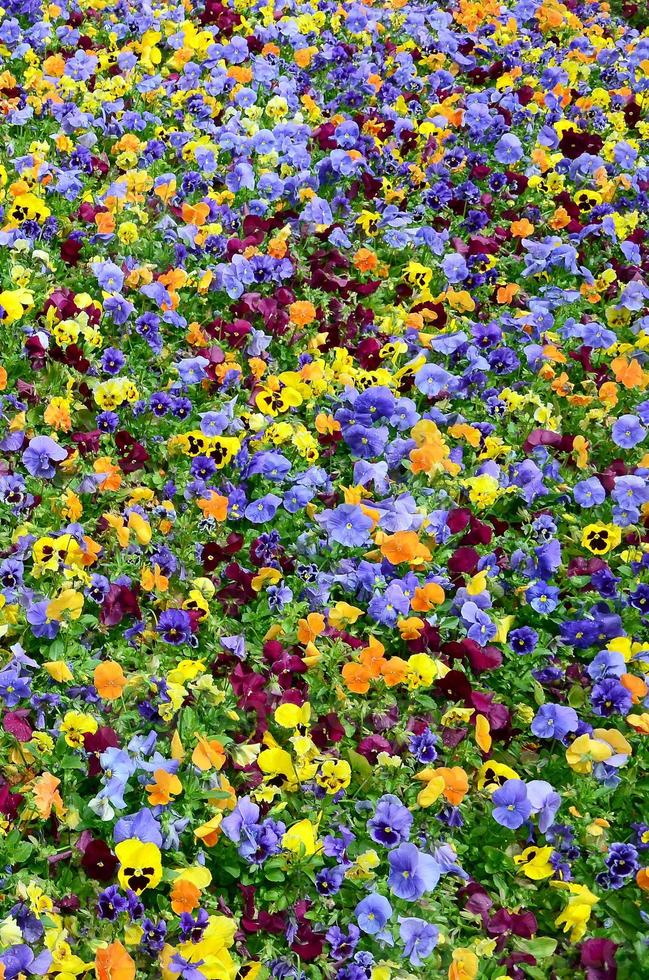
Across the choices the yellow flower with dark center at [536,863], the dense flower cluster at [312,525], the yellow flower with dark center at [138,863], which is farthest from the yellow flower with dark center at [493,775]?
the yellow flower with dark center at [138,863]

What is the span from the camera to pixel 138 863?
2.67m

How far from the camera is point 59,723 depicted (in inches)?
120

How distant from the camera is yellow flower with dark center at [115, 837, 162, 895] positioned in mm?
2664

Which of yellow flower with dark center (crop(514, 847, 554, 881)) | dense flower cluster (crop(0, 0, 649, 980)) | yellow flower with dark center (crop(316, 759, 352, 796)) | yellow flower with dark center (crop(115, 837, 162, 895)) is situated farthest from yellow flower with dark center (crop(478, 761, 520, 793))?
yellow flower with dark center (crop(115, 837, 162, 895))

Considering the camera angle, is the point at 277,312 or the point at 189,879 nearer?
the point at 189,879

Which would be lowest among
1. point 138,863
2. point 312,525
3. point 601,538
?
point 138,863

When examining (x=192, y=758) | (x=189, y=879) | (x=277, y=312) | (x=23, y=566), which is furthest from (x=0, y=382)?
(x=189, y=879)

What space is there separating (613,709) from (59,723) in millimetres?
1781

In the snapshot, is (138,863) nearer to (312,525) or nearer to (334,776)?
(334,776)

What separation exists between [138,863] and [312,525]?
1544mm

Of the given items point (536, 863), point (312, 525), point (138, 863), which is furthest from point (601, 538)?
point (138, 863)

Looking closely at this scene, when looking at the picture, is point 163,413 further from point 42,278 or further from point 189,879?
point 189,879

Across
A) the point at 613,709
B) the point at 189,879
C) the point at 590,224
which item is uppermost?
the point at 590,224

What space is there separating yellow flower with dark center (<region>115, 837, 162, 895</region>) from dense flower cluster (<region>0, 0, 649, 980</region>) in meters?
0.02
